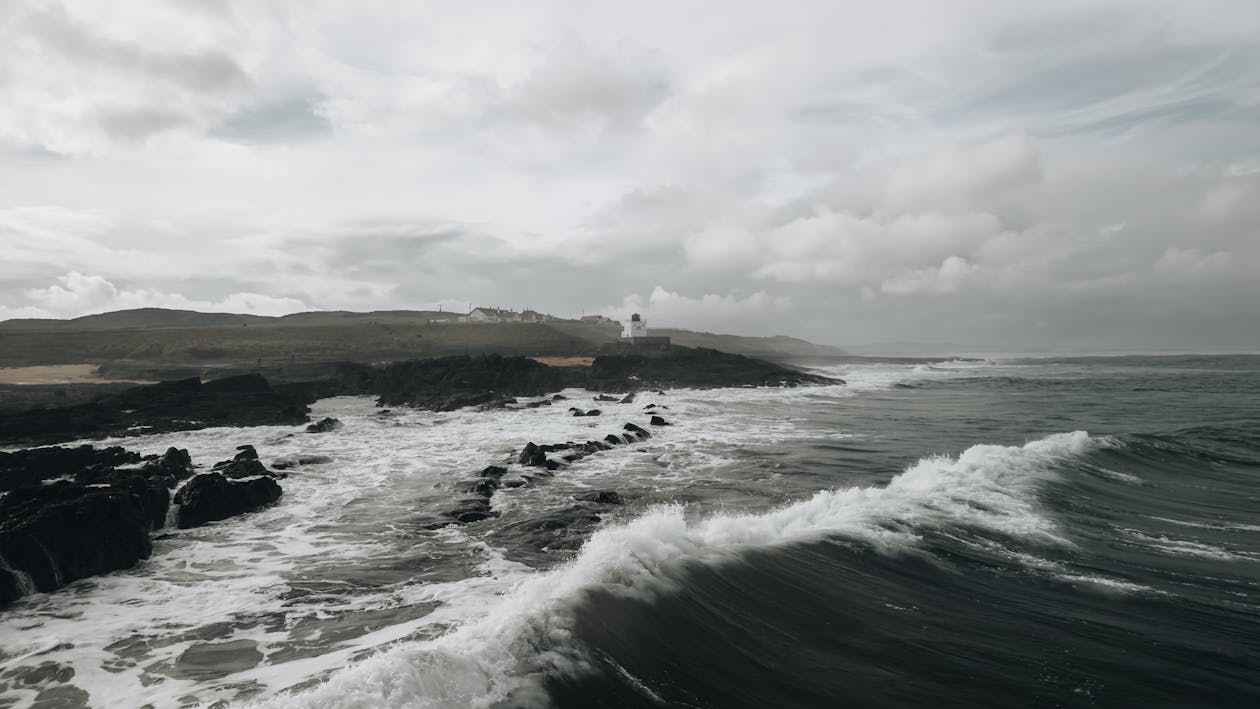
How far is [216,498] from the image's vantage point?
39.2 ft

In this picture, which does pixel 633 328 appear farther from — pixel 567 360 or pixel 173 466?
pixel 173 466

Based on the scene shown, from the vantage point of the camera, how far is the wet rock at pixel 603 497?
12.9 meters

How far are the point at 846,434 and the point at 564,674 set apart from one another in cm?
2036

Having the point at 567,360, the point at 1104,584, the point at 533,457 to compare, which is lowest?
A: the point at 1104,584

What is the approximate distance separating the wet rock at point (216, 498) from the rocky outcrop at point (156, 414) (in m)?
12.9

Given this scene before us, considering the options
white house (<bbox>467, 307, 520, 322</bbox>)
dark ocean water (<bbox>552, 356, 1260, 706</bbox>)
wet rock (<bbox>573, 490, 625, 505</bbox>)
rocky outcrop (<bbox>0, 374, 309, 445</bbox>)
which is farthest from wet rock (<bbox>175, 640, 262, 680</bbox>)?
white house (<bbox>467, 307, 520, 322</bbox>)

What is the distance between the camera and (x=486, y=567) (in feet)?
29.6

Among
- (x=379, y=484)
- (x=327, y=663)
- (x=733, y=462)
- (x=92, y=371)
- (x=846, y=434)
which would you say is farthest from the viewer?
(x=92, y=371)

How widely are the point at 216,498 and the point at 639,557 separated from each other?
30.1 ft

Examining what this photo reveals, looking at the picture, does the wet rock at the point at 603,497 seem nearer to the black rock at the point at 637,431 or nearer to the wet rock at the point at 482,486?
the wet rock at the point at 482,486

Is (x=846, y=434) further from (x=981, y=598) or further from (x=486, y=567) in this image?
(x=486, y=567)

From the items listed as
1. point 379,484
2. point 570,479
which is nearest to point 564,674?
point 570,479

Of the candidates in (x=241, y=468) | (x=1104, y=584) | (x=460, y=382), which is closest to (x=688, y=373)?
(x=460, y=382)

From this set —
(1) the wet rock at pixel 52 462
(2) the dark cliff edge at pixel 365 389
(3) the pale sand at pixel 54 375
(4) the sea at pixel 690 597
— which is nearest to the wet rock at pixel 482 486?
(4) the sea at pixel 690 597
